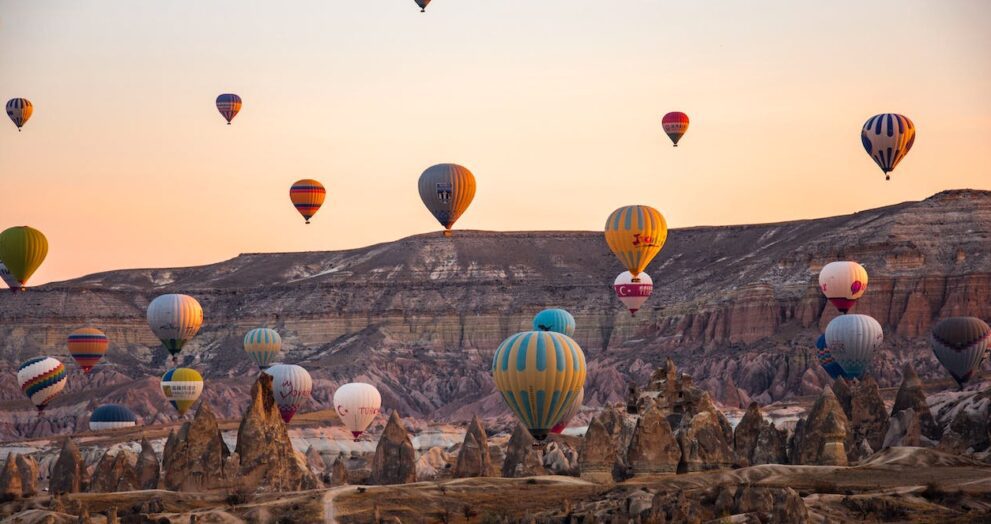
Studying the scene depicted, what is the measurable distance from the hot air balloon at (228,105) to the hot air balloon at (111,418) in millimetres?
33743

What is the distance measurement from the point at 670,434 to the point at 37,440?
91.5 metres

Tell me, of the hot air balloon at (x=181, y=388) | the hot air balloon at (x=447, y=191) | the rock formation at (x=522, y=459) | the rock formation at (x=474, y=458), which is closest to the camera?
the rock formation at (x=522, y=459)

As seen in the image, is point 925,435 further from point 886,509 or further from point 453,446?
point 453,446

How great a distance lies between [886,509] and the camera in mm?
91188

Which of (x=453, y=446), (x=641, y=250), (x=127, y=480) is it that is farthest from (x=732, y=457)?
(x=453, y=446)

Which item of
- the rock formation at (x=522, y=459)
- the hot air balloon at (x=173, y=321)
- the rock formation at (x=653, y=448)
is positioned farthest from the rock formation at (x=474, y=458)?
the hot air balloon at (x=173, y=321)

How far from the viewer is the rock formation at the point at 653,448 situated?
360 ft

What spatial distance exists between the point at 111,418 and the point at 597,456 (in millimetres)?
92192

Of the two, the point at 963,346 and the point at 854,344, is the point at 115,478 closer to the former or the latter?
the point at 854,344

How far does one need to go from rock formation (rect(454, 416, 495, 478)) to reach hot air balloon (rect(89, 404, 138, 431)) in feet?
240

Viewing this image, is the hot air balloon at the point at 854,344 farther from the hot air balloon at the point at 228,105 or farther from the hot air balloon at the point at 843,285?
the hot air balloon at the point at 228,105

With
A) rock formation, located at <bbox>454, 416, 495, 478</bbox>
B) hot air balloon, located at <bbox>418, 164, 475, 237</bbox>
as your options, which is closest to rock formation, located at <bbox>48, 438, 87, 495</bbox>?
rock formation, located at <bbox>454, 416, 495, 478</bbox>

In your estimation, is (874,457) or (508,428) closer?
(874,457)

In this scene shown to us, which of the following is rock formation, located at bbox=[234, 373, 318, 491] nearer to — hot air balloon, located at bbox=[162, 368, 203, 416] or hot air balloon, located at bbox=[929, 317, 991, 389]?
hot air balloon, located at bbox=[162, 368, 203, 416]
